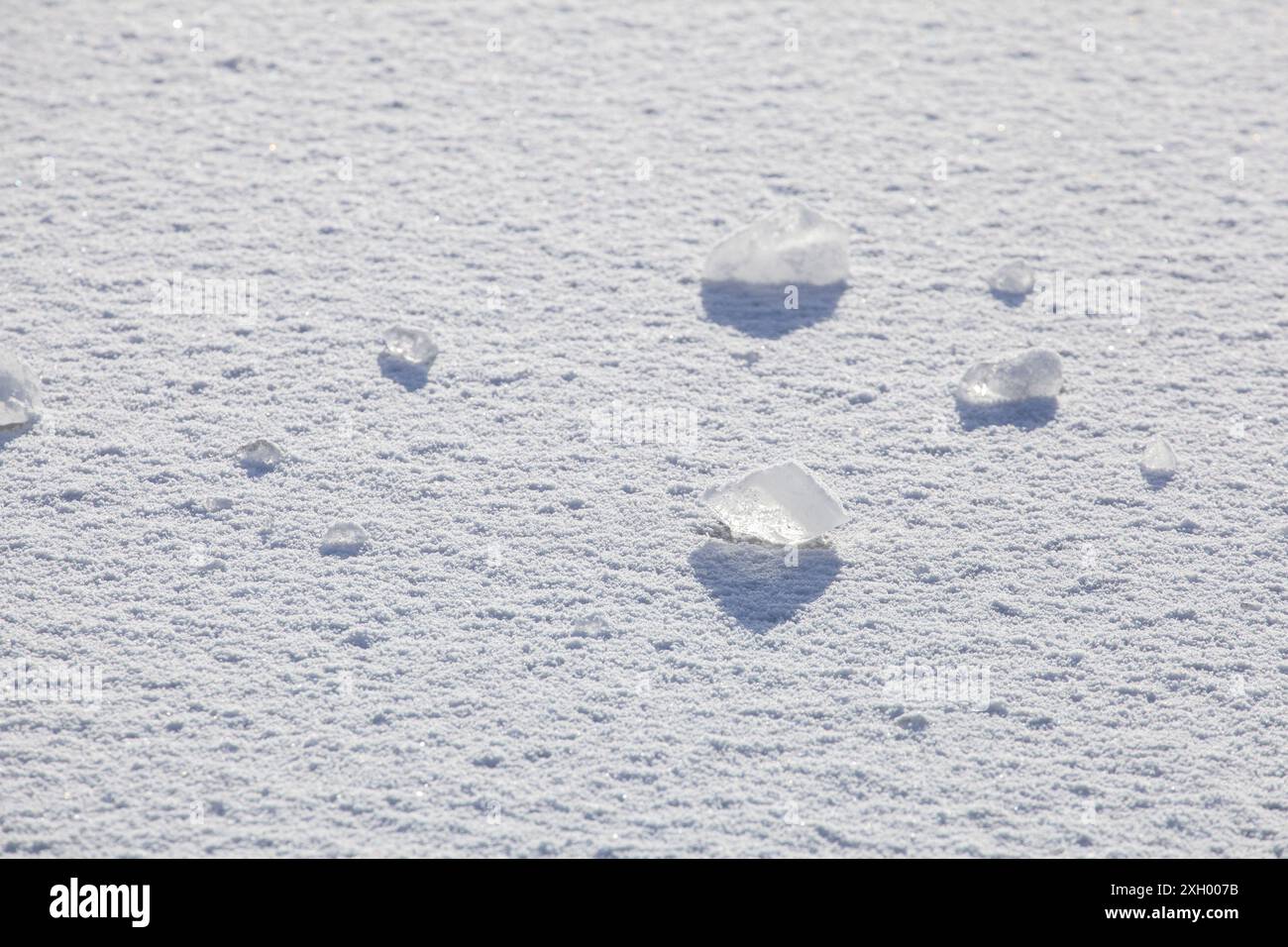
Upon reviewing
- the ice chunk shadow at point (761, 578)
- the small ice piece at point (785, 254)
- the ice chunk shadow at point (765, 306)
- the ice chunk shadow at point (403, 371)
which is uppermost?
the small ice piece at point (785, 254)

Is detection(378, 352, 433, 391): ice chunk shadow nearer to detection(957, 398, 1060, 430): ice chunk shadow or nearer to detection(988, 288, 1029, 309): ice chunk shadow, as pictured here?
detection(957, 398, 1060, 430): ice chunk shadow

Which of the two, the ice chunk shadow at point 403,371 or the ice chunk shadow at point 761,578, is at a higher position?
the ice chunk shadow at point 403,371

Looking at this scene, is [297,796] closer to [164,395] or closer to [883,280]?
[164,395]


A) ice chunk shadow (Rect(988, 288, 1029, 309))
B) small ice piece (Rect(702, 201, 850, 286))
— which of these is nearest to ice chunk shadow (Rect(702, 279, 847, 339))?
small ice piece (Rect(702, 201, 850, 286))

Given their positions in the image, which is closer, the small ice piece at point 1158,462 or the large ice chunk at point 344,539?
the large ice chunk at point 344,539

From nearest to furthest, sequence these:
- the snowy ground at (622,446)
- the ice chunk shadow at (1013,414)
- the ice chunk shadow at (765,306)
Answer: the snowy ground at (622,446) → the ice chunk shadow at (1013,414) → the ice chunk shadow at (765,306)

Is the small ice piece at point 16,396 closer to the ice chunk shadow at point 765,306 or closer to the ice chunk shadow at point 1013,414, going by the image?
the ice chunk shadow at point 765,306

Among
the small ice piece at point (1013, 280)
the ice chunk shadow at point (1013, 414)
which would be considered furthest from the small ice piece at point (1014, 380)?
the small ice piece at point (1013, 280)

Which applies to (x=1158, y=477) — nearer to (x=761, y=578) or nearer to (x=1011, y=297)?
(x=1011, y=297)
